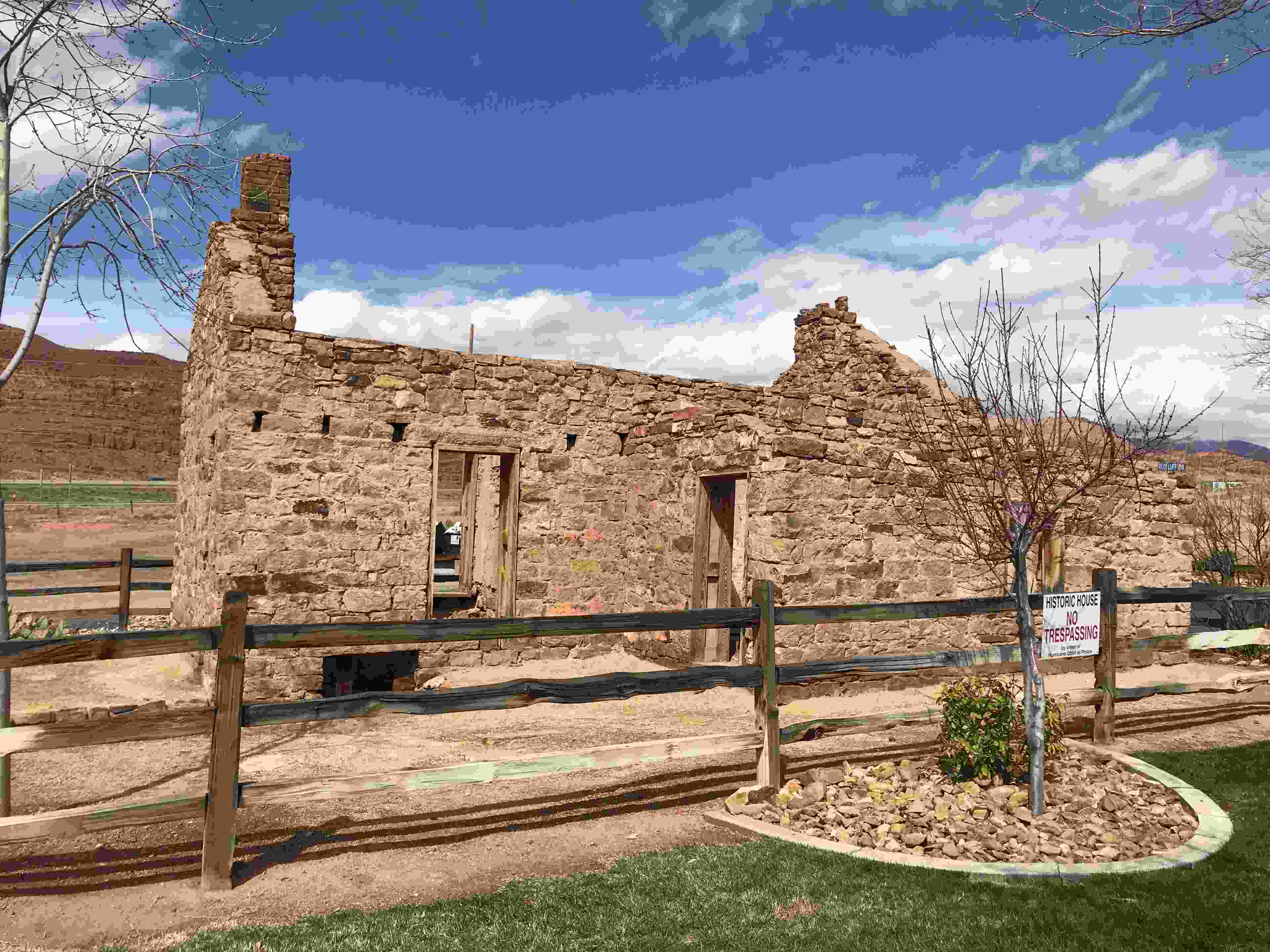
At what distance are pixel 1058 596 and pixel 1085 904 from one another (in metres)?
2.25

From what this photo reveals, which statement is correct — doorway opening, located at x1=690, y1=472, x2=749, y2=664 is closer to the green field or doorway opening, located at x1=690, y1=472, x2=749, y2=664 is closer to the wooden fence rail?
the wooden fence rail

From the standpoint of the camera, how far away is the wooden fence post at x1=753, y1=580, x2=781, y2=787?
5.23m

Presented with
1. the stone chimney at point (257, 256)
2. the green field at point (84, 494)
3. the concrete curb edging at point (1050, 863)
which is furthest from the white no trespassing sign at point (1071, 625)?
the green field at point (84, 494)

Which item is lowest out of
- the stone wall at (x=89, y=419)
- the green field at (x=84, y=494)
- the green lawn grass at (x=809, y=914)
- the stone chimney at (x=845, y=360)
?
the green lawn grass at (x=809, y=914)

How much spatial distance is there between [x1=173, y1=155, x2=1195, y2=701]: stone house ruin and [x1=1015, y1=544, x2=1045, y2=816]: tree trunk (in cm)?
332

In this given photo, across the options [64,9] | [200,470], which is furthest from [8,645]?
[200,470]

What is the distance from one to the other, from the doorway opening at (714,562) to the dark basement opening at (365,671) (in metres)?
3.38

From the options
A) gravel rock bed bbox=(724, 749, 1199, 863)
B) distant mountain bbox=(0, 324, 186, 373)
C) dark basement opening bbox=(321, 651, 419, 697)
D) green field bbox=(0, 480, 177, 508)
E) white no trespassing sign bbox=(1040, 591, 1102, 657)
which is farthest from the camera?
distant mountain bbox=(0, 324, 186, 373)

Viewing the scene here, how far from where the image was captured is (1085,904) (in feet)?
12.2

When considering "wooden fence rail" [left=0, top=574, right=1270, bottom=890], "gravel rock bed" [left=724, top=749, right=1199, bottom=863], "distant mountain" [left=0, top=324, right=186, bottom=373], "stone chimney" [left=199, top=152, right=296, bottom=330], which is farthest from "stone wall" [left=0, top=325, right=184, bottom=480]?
"gravel rock bed" [left=724, top=749, right=1199, bottom=863]

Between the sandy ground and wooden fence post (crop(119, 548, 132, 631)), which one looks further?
wooden fence post (crop(119, 548, 132, 631))

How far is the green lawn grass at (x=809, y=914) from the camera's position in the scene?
11.3 feet

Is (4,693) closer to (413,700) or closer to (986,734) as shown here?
(413,700)

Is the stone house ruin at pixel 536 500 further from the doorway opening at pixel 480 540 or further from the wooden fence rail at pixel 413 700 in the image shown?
the wooden fence rail at pixel 413 700
